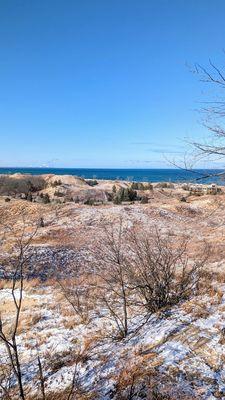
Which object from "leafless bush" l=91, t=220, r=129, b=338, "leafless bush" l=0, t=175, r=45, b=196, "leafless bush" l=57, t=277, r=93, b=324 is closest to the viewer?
"leafless bush" l=91, t=220, r=129, b=338

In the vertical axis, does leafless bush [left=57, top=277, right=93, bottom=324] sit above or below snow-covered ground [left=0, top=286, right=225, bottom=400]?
below

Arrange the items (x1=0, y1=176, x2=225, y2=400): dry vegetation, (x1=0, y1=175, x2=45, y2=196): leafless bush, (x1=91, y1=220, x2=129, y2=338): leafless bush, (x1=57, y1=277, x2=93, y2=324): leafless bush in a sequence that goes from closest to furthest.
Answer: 1. (x1=0, y1=176, x2=225, y2=400): dry vegetation
2. (x1=91, y1=220, x2=129, y2=338): leafless bush
3. (x1=57, y1=277, x2=93, y2=324): leafless bush
4. (x1=0, y1=175, x2=45, y2=196): leafless bush

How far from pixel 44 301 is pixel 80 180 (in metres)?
34.9

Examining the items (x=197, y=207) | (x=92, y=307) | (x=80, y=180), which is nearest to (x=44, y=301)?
(x=92, y=307)

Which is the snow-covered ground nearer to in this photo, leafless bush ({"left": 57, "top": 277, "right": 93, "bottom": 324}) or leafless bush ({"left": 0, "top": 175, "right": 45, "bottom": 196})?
leafless bush ({"left": 57, "top": 277, "right": 93, "bottom": 324})

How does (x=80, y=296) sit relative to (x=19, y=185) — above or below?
below

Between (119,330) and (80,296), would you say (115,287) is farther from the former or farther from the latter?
(119,330)

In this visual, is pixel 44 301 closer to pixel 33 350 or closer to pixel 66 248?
pixel 33 350

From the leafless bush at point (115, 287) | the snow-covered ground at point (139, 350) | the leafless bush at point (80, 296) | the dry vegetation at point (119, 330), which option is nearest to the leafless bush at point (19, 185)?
the dry vegetation at point (119, 330)

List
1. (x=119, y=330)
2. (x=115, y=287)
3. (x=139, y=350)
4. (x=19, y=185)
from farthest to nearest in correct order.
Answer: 1. (x=19, y=185)
2. (x=115, y=287)
3. (x=119, y=330)
4. (x=139, y=350)

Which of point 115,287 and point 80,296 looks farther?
point 115,287

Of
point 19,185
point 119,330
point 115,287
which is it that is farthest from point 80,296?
point 19,185

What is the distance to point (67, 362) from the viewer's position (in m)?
5.85

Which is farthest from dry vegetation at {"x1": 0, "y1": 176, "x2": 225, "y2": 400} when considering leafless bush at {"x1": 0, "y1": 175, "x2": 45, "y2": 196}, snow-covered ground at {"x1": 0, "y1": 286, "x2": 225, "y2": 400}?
leafless bush at {"x1": 0, "y1": 175, "x2": 45, "y2": 196}
